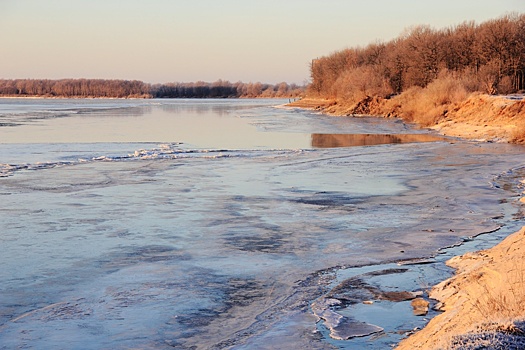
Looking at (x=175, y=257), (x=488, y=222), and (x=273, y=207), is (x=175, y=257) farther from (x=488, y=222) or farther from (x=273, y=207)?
(x=488, y=222)

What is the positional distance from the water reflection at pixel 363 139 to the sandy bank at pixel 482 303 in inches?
773

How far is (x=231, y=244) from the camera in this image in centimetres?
1002

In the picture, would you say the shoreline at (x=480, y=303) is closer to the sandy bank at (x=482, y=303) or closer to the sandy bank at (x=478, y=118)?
the sandy bank at (x=482, y=303)

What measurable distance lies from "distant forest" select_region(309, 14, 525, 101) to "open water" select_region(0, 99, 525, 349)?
3117cm

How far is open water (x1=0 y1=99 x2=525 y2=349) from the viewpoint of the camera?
259 inches

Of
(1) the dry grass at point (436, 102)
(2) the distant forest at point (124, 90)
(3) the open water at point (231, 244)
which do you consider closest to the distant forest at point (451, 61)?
(1) the dry grass at point (436, 102)

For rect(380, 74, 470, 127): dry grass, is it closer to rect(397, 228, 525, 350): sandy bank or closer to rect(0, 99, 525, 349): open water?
rect(0, 99, 525, 349): open water

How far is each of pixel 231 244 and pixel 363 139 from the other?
888 inches

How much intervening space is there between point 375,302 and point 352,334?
1.04 metres

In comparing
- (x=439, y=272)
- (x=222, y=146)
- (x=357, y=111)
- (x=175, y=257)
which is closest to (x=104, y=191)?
(x=175, y=257)

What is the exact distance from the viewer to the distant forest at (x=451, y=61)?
171 ft

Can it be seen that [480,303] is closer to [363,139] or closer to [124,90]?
[363,139]

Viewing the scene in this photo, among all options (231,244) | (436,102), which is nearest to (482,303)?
(231,244)

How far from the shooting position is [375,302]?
23.9ft
